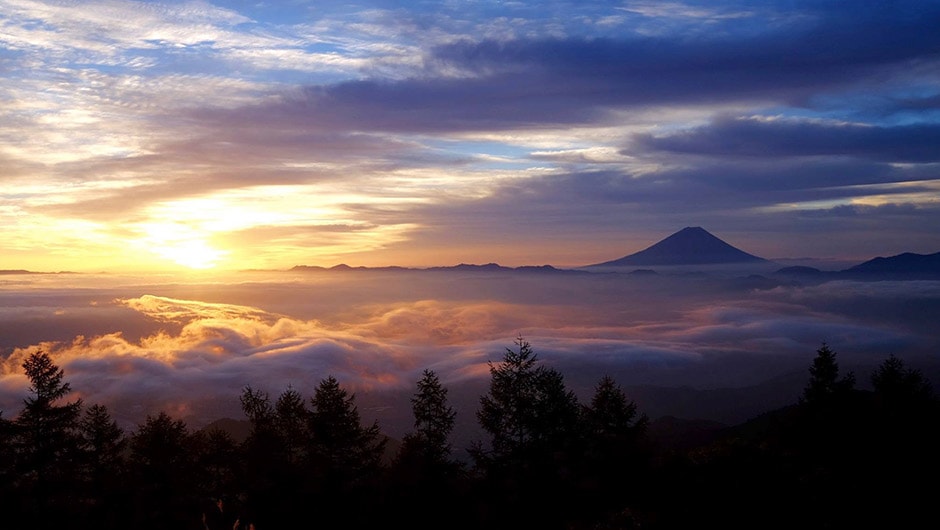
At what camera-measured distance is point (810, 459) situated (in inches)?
824

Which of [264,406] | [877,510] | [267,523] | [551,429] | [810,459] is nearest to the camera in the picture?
[877,510]

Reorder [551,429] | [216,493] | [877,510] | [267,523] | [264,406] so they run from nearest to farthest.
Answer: [877,510] < [267,523] < [216,493] < [551,429] < [264,406]

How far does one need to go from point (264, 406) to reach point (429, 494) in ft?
53.3

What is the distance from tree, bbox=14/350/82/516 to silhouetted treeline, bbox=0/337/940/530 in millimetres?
61

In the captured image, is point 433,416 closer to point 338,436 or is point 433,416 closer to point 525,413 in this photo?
point 525,413

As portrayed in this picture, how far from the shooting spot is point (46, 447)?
27406mm

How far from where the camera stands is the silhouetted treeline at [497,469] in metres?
18.0

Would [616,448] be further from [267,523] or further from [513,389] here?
[267,523]

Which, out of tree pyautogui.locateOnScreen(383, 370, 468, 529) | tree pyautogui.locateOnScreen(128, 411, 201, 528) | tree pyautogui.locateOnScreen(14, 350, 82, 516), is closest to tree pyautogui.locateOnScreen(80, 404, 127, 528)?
tree pyautogui.locateOnScreen(128, 411, 201, 528)

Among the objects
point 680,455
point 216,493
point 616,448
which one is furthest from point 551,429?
point 216,493

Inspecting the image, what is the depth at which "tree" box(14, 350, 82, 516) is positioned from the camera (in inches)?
1051

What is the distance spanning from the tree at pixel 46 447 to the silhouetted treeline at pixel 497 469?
61 millimetres

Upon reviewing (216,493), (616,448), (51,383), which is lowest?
(216,493)

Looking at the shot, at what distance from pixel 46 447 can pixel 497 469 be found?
21.6 meters
